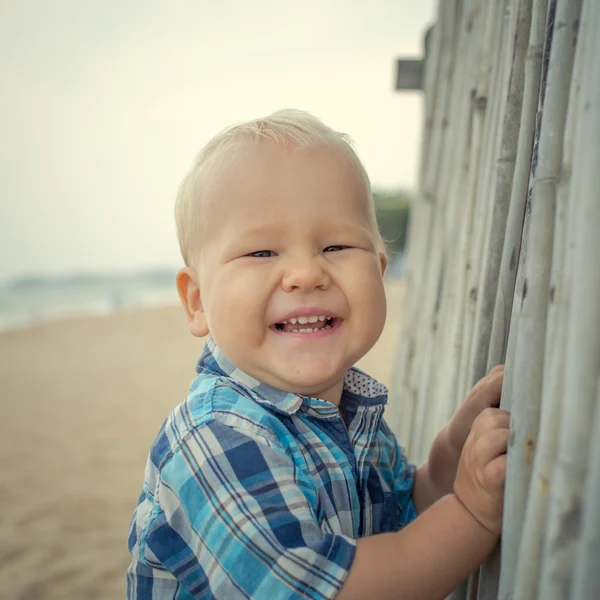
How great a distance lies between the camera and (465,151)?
2270 millimetres

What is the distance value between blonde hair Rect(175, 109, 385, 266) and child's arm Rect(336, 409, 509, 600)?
26.6 inches

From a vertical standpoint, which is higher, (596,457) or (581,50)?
(581,50)

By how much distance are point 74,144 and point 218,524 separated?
65.7 metres

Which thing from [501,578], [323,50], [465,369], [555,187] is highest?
[323,50]

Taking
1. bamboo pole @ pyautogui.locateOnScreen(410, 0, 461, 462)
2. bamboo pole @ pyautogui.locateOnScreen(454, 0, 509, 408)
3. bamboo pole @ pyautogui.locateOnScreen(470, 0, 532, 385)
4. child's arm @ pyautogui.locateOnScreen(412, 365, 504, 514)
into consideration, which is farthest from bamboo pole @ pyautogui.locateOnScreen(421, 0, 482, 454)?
bamboo pole @ pyautogui.locateOnScreen(470, 0, 532, 385)

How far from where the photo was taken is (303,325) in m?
1.37

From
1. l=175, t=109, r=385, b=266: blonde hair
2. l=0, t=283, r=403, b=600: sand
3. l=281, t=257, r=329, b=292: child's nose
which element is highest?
l=175, t=109, r=385, b=266: blonde hair

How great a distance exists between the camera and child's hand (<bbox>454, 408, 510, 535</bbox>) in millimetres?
1088

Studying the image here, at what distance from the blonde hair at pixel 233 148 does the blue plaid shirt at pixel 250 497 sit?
36cm

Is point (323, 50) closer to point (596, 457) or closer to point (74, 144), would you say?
point (596, 457)

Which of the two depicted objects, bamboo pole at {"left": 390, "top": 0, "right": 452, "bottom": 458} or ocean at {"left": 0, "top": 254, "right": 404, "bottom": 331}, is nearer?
bamboo pole at {"left": 390, "top": 0, "right": 452, "bottom": 458}

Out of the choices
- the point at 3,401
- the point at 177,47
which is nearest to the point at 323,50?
the point at 177,47

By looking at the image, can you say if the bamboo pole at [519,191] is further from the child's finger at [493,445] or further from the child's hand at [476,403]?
the child's finger at [493,445]

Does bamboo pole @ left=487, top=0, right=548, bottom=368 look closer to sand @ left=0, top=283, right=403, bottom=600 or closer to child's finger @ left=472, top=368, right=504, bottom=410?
child's finger @ left=472, top=368, right=504, bottom=410
